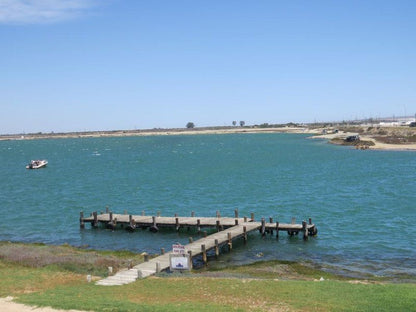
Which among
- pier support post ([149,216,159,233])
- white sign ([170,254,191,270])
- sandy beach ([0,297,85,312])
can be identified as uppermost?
sandy beach ([0,297,85,312])

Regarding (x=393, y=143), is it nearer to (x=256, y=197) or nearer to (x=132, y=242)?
(x=256, y=197)

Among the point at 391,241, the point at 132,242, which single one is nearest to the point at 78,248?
the point at 132,242

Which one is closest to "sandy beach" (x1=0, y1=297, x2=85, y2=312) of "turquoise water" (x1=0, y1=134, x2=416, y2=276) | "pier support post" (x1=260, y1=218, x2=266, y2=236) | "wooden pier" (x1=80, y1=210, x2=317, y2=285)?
"wooden pier" (x1=80, y1=210, x2=317, y2=285)

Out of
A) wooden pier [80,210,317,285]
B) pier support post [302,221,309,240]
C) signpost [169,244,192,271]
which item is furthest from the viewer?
pier support post [302,221,309,240]

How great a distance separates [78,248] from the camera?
43.2 metres

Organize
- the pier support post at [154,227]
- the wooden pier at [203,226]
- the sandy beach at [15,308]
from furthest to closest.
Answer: the pier support post at [154,227] → the wooden pier at [203,226] → the sandy beach at [15,308]

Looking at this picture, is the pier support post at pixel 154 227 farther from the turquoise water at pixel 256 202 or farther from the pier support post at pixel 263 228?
the pier support post at pixel 263 228

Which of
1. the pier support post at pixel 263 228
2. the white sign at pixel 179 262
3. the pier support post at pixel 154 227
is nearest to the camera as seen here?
the white sign at pixel 179 262

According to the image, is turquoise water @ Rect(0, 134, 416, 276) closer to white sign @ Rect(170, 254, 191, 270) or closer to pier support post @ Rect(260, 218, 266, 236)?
pier support post @ Rect(260, 218, 266, 236)

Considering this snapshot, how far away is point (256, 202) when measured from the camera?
6316 centimetres

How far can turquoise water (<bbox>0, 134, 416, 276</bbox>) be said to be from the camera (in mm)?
41094

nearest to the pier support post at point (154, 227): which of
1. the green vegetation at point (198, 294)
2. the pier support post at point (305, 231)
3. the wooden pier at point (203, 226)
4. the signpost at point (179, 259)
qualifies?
the wooden pier at point (203, 226)

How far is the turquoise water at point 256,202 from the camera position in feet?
135

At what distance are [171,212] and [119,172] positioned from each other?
4983 cm
